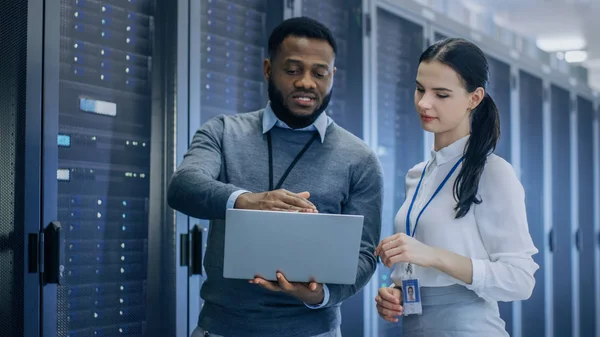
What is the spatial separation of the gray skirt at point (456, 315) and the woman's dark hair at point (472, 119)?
7.6 inches

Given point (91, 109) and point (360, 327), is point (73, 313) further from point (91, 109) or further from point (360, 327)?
point (360, 327)

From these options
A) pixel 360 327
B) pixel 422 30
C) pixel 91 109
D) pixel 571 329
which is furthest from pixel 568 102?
pixel 91 109

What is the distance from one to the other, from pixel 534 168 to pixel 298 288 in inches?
173

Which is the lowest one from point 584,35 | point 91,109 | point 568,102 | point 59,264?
point 59,264

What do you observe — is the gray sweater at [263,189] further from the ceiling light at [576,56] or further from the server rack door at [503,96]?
the ceiling light at [576,56]

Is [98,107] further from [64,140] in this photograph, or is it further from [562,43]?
[562,43]

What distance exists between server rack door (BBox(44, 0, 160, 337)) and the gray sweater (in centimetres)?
59

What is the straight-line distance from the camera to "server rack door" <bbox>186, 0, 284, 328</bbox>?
2588 mm

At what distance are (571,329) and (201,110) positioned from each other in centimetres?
448

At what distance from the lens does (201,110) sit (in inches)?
108

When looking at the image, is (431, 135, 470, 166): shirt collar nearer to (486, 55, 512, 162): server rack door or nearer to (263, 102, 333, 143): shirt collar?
(263, 102, 333, 143): shirt collar

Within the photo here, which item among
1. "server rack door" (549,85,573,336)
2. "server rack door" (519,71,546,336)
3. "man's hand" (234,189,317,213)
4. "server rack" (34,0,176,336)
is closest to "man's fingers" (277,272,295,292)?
"man's hand" (234,189,317,213)

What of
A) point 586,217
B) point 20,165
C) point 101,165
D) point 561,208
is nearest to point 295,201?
point 20,165

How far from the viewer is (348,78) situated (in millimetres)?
3562
